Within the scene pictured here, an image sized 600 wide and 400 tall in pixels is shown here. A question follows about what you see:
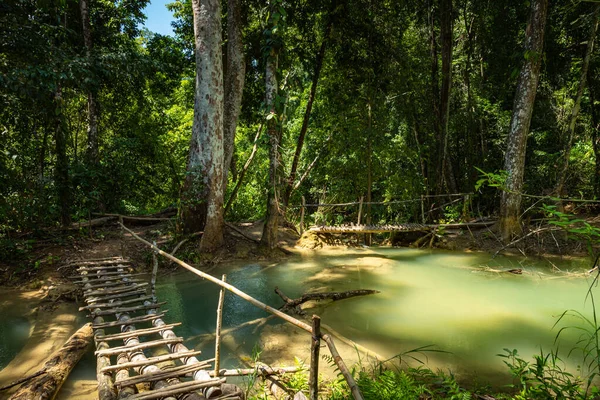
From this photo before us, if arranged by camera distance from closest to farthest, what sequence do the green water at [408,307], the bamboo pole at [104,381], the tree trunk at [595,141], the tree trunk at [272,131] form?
1. the bamboo pole at [104,381]
2. the green water at [408,307]
3. the tree trunk at [272,131]
4. the tree trunk at [595,141]

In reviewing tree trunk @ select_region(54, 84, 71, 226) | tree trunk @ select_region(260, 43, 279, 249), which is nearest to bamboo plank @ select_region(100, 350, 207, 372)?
tree trunk @ select_region(260, 43, 279, 249)

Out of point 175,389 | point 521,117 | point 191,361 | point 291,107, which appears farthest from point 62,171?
point 521,117

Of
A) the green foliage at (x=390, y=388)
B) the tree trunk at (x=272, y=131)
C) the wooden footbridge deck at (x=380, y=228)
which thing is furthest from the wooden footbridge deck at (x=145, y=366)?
the wooden footbridge deck at (x=380, y=228)

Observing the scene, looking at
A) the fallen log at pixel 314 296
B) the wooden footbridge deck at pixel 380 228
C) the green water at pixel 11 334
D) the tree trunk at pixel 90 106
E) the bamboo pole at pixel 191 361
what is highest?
the tree trunk at pixel 90 106

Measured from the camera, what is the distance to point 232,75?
8.41 m

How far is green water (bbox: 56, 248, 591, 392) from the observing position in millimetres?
3824

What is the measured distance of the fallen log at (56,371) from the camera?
2.76m

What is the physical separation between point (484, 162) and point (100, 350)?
43.9 feet

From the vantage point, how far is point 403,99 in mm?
11531

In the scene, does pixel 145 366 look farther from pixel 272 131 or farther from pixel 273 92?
pixel 273 92

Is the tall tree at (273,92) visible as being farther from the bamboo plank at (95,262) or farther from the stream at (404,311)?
the bamboo plank at (95,262)

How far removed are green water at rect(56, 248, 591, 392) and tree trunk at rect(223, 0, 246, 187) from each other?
2.86 m

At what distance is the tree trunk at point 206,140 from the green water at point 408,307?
111cm

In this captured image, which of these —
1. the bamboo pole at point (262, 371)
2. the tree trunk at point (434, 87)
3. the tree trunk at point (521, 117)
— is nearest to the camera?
the bamboo pole at point (262, 371)
